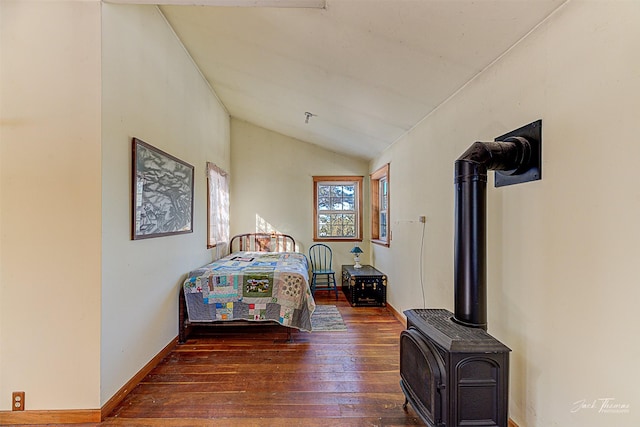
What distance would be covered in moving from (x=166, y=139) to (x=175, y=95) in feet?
1.81

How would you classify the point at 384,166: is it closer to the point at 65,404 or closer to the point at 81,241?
the point at 81,241

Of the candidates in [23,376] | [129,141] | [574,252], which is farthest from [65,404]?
[574,252]

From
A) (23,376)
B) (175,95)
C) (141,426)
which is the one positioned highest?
(175,95)

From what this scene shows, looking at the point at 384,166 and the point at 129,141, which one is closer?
the point at 129,141

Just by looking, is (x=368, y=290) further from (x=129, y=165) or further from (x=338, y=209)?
(x=129, y=165)

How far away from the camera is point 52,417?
6.12ft

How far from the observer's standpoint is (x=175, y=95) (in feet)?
9.88

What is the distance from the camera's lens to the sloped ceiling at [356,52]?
1.62 m

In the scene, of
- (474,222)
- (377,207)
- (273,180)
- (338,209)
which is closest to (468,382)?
(474,222)

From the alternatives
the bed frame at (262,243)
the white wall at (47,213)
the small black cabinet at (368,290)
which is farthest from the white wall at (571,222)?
the bed frame at (262,243)

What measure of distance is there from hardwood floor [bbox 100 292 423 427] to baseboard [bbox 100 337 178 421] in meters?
0.04

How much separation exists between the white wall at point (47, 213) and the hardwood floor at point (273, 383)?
1.64ft

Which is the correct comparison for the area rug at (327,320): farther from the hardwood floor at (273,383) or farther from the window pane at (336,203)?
the window pane at (336,203)

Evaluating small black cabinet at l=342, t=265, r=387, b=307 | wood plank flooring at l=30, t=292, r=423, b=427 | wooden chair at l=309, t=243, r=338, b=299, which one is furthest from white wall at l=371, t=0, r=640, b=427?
wooden chair at l=309, t=243, r=338, b=299
